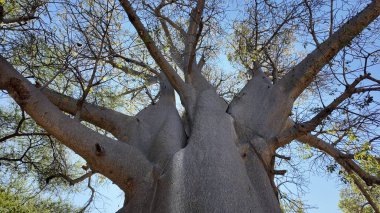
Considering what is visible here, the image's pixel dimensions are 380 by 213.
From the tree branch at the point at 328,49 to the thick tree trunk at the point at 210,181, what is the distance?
94cm

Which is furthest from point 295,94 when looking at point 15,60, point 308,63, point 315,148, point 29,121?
point 29,121

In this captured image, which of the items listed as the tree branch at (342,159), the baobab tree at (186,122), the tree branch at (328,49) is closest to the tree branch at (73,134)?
the baobab tree at (186,122)

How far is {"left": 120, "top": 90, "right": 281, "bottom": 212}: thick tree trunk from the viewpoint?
1.74 metres

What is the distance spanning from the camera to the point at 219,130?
256 centimetres

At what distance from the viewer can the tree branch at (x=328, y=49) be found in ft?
9.04

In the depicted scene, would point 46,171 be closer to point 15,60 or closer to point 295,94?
point 15,60

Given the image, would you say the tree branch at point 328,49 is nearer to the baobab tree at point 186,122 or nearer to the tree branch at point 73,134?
the baobab tree at point 186,122

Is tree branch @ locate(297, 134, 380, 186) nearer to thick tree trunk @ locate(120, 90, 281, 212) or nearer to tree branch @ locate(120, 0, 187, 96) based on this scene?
thick tree trunk @ locate(120, 90, 281, 212)

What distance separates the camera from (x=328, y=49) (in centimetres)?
289

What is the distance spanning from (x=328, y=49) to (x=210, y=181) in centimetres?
186

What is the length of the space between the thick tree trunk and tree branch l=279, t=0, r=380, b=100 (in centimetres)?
94

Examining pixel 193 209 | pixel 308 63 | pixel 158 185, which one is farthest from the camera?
pixel 308 63

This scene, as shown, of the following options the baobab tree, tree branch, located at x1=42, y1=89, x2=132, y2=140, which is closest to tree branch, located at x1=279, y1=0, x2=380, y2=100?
the baobab tree

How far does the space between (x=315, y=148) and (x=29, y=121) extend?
379 centimetres
